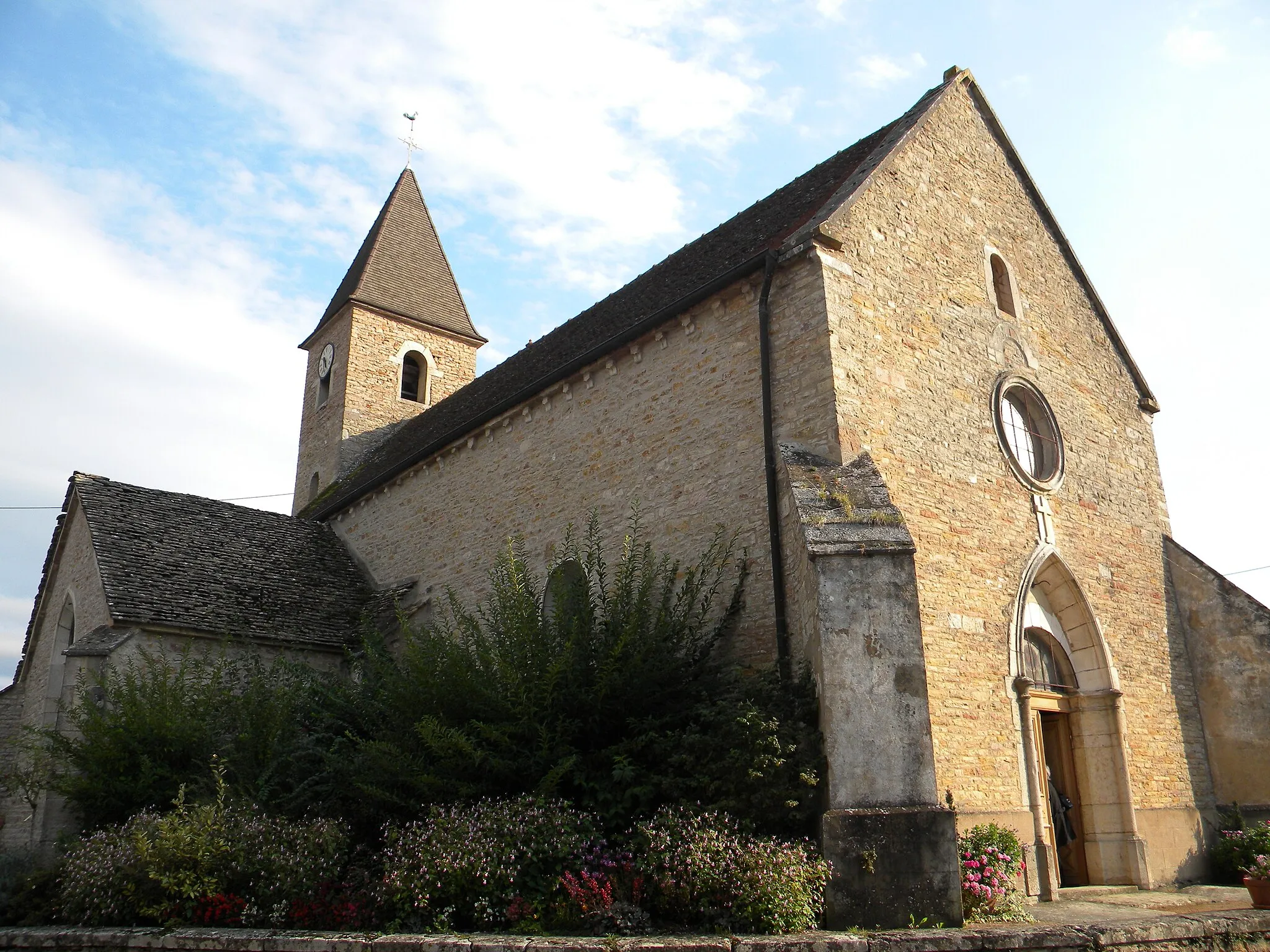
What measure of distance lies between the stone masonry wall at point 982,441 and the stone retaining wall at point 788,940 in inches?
96.2

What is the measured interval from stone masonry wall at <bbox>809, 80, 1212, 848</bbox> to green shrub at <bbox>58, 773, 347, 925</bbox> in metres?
5.75

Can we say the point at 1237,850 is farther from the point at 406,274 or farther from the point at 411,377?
the point at 406,274

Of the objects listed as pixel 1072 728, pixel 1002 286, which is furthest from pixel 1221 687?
pixel 1002 286

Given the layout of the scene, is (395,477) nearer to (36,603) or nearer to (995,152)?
(36,603)

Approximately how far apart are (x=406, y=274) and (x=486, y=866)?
811 inches

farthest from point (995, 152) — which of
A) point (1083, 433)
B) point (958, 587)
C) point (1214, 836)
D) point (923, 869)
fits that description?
point (923, 869)

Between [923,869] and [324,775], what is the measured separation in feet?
20.2

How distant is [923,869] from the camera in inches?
280

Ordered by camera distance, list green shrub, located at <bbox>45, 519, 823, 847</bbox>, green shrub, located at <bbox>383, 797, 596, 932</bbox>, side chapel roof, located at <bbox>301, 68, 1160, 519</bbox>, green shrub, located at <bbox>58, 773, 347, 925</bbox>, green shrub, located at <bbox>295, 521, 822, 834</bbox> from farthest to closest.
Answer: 1. side chapel roof, located at <bbox>301, 68, 1160, 519</bbox>
2. green shrub, located at <bbox>45, 519, 823, 847</bbox>
3. green shrub, located at <bbox>295, 521, 822, 834</bbox>
4. green shrub, located at <bbox>58, 773, 347, 925</bbox>
5. green shrub, located at <bbox>383, 797, 596, 932</bbox>

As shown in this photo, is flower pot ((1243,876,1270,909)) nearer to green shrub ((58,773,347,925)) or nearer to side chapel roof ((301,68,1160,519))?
side chapel roof ((301,68,1160,519))

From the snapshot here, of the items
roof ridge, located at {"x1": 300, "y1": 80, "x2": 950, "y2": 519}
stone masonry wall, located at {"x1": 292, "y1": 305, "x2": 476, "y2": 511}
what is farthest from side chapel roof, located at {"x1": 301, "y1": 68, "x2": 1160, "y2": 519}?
stone masonry wall, located at {"x1": 292, "y1": 305, "x2": 476, "y2": 511}

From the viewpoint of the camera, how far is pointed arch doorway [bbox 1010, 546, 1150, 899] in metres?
10.3

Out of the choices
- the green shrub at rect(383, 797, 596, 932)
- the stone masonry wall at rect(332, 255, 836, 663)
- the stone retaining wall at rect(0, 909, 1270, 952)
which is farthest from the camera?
the stone masonry wall at rect(332, 255, 836, 663)

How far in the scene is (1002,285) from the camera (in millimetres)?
12711
